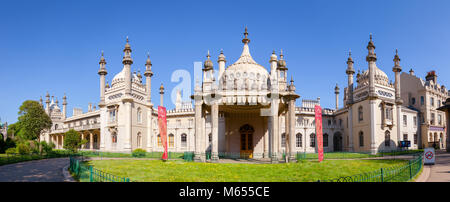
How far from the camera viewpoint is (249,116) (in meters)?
28.5

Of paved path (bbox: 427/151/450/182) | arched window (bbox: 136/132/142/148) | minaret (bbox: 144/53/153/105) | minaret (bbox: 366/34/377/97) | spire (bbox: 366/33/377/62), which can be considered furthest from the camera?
minaret (bbox: 144/53/153/105)

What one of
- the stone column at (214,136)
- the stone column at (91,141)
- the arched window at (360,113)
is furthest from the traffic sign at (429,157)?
the stone column at (91,141)

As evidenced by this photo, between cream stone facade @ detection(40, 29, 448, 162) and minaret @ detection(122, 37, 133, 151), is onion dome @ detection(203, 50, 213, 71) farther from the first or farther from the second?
minaret @ detection(122, 37, 133, 151)

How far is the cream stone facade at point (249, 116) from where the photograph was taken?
22391 millimetres

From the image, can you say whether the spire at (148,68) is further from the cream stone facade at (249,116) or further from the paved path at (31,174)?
the paved path at (31,174)

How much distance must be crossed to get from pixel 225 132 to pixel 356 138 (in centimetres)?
1905

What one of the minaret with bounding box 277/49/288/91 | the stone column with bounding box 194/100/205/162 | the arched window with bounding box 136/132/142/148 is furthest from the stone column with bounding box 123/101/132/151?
the minaret with bounding box 277/49/288/91

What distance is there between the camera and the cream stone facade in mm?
22391

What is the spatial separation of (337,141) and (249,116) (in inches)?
843

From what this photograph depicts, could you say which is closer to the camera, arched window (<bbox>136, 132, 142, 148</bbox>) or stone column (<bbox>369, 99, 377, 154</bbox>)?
stone column (<bbox>369, 99, 377, 154</bbox>)

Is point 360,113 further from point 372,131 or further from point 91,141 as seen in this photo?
point 91,141
